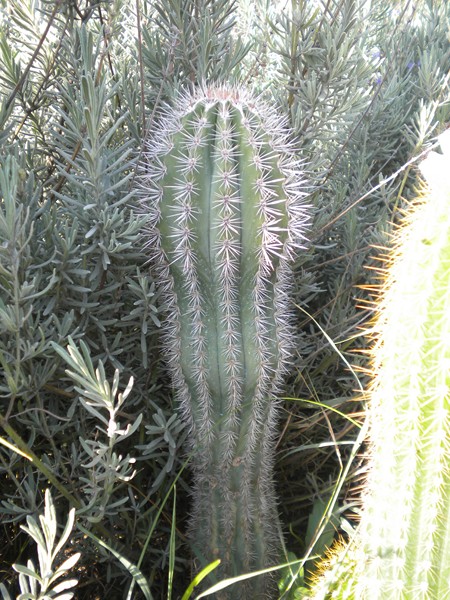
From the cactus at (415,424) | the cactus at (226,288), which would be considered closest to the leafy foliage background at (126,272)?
the cactus at (226,288)

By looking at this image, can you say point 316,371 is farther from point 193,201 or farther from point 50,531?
point 50,531

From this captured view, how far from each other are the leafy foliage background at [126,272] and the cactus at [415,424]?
276mm

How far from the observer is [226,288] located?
148 cm

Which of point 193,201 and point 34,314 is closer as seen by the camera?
point 193,201

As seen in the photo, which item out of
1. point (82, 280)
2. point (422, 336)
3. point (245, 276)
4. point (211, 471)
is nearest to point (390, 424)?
point (422, 336)

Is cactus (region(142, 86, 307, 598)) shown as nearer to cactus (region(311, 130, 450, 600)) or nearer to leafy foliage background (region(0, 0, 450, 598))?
leafy foliage background (region(0, 0, 450, 598))

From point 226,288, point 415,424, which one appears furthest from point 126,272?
point 415,424

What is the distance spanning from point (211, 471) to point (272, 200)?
62 centimetres

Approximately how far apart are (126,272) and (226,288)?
14.6 inches

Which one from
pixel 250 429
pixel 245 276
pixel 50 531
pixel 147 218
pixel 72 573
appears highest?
pixel 147 218

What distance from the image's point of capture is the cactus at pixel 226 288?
1460mm

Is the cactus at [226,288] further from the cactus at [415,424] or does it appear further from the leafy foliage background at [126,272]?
the cactus at [415,424]

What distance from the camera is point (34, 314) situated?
1.60 meters

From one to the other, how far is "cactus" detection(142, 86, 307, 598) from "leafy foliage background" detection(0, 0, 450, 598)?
0.25 feet
